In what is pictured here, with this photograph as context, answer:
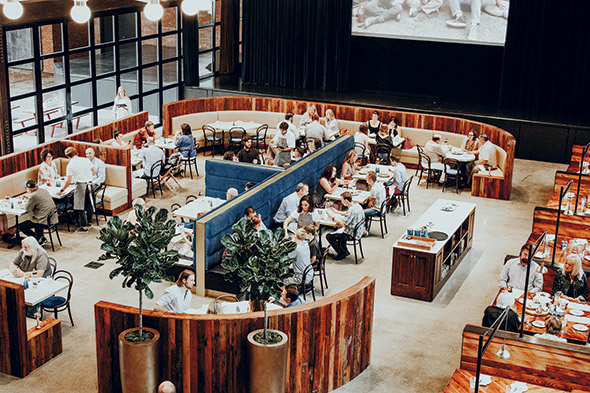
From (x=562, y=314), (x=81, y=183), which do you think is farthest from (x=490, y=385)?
(x=81, y=183)

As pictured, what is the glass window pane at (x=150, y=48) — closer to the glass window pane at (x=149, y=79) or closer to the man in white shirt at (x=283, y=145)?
the glass window pane at (x=149, y=79)

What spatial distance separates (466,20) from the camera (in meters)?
16.6

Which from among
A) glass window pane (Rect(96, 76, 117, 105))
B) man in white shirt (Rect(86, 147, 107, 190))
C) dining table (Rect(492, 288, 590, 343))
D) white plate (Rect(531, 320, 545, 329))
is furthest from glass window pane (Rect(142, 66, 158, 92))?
white plate (Rect(531, 320, 545, 329))

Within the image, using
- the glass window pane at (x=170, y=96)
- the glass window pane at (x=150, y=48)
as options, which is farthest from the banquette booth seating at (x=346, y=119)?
the glass window pane at (x=170, y=96)

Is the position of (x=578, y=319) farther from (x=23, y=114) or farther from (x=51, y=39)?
(x=23, y=114)

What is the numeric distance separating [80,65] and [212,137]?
3262 mm

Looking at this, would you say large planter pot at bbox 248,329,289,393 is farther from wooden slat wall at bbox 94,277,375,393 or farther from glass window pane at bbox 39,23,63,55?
glass window pane at bbox 39,23,63,55

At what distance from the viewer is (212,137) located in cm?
1535

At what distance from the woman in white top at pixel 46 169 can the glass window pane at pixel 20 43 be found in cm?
239

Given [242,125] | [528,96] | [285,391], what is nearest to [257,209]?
[285,391]

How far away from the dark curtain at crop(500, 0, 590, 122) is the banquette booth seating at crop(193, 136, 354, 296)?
4.90 meters

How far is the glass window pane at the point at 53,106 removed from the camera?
46.6ft

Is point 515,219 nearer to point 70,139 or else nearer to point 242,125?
point 242,125

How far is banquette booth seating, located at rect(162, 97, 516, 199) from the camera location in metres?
13.3
